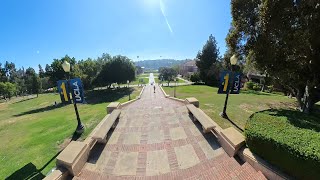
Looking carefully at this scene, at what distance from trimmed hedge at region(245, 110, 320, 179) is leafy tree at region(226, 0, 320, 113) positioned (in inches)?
185

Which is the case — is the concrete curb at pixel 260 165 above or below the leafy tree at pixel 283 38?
below

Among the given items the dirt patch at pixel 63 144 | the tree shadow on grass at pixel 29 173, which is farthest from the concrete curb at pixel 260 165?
the dirt patch at pixel 63 144

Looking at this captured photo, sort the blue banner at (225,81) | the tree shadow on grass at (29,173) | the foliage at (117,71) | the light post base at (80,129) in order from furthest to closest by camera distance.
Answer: the foliage at (117,71), the blue banner at (225,81), the light post base at (80,129), the tree shadow on grass at (29,173)

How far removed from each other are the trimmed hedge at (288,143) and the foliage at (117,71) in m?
43.6

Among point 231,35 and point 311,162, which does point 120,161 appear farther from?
point 231,35

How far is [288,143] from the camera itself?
5109mm

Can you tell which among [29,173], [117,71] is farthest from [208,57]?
[29,173]

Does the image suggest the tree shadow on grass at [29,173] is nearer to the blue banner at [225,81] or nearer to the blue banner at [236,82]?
the blue banner at [225,81]

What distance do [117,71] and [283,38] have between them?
42.0m

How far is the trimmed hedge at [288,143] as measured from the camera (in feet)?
15.2

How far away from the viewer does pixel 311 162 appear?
14.7ft

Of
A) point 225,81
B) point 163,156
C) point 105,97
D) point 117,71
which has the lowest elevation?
point 105,97

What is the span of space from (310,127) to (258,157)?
1906 mm

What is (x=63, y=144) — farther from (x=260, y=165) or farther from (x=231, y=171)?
(x=260, y=165)
